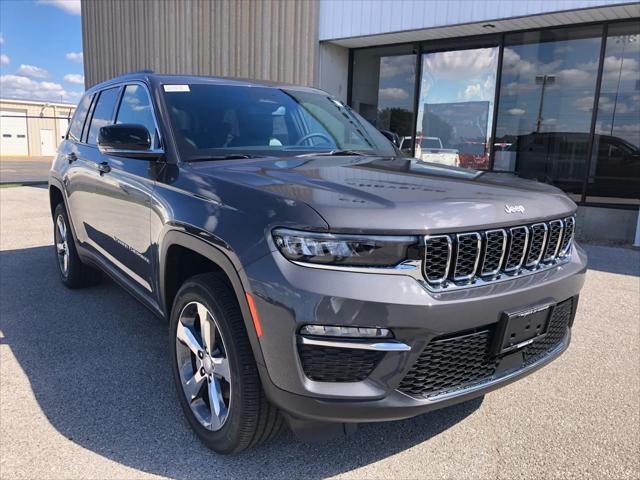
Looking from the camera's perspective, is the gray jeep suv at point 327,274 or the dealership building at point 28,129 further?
the dealership building at point 28,129

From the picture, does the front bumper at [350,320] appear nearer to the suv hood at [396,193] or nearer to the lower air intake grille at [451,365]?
the lower air intake grille at [451,365]

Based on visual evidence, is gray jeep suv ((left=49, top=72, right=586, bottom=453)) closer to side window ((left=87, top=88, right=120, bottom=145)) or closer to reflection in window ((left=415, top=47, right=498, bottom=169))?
side window ((left=87, top=88, right=120, bottom=145))

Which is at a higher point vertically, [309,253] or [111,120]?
[111,120]

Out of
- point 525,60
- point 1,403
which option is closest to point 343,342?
point 1,403

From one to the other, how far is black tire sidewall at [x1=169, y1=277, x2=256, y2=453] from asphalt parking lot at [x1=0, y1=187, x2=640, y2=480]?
114 mm

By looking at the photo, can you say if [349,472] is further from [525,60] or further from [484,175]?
[525,60]

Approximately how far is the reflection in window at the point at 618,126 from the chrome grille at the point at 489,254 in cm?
739

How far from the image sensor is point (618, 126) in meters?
8.85

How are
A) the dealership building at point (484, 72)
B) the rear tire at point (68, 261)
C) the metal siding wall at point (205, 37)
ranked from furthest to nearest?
the metal siding wall at point (205, 37) → the dealership building at point (484, 72) → the rear tire at point (68, 261)

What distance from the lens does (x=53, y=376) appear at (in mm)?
3289

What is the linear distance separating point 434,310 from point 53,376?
8.28 feet

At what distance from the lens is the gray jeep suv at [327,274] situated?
1.95 metres

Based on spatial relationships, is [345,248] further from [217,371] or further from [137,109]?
[137,109]

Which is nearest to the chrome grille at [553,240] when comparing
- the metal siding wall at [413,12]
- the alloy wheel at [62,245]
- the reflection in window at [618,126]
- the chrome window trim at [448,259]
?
the chrome window trim at [448,259]
